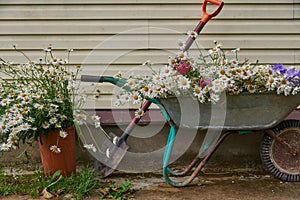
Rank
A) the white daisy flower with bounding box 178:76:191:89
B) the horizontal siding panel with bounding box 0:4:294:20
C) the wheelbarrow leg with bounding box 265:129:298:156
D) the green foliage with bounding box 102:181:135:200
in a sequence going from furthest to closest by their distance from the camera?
the horizontal siding panel with bounding box 0:4:294:20 → the wheelbarrow leg with bounding box 265:129:298:156 → the green foliage with bounding box 102:181:135:200 → the white daisy flower with bounding box 178:76:191:89

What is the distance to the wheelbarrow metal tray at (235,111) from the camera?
2605mm

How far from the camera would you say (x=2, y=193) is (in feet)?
9.18

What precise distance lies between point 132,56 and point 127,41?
0.40 ft

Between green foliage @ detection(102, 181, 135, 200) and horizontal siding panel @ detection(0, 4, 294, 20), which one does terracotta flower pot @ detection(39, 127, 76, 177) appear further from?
horizontal siding panel @ detection(0, 4, 294, 20)

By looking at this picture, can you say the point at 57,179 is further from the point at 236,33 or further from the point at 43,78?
the point at 236,33

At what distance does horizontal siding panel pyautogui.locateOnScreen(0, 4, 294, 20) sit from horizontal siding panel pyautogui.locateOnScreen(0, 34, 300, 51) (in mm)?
147

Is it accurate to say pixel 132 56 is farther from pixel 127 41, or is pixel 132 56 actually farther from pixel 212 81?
pixel 212 81

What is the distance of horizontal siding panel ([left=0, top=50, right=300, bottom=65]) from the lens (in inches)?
131

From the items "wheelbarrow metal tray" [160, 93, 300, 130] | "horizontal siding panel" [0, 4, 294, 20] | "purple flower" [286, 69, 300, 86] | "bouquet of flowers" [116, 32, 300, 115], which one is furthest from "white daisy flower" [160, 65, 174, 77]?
"horizontal siding panel" [0, 4, 294, 20]

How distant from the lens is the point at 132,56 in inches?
131

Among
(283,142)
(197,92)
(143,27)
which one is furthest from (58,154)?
(283,142)

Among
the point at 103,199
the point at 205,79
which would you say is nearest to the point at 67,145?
the point at 103,199

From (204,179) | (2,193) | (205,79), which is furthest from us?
(204,179)

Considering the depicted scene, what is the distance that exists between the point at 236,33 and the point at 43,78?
4.91 ft
